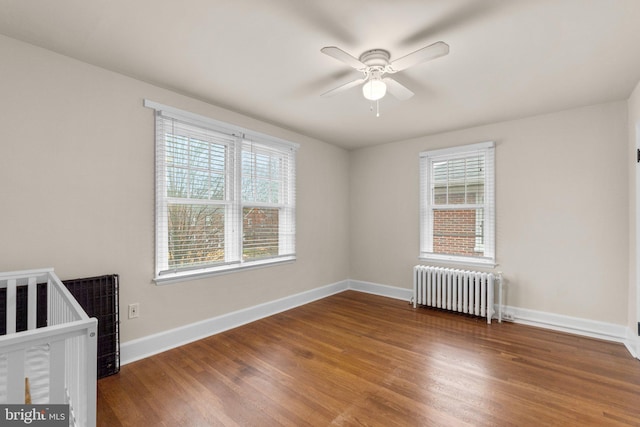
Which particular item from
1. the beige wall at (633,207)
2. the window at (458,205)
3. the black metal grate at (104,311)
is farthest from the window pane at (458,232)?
the black metal grate at (104,311)

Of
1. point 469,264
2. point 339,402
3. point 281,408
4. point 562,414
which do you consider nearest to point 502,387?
point 562,414

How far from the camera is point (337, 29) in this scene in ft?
6.08

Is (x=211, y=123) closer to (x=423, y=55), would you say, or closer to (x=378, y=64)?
(x=378, y=64)

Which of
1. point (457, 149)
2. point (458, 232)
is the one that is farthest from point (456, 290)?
point (457, 149)

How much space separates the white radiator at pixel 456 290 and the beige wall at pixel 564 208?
311mm

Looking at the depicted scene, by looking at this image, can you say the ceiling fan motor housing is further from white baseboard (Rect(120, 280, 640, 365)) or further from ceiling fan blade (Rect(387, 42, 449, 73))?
white baseboard (Rect(120, 280, 640, 365))

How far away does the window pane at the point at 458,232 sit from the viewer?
385 centimetres

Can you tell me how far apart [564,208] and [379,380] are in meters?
2.84

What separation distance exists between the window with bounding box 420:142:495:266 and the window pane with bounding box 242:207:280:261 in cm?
214

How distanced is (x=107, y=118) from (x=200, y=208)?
3.58ft

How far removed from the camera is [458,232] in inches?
158

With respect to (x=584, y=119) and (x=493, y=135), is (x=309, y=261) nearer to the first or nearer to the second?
(x=493, y=135)

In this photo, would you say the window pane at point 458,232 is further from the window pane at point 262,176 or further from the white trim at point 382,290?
the window pane at point 262,176

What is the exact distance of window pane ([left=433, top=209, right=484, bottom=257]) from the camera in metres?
3.85
